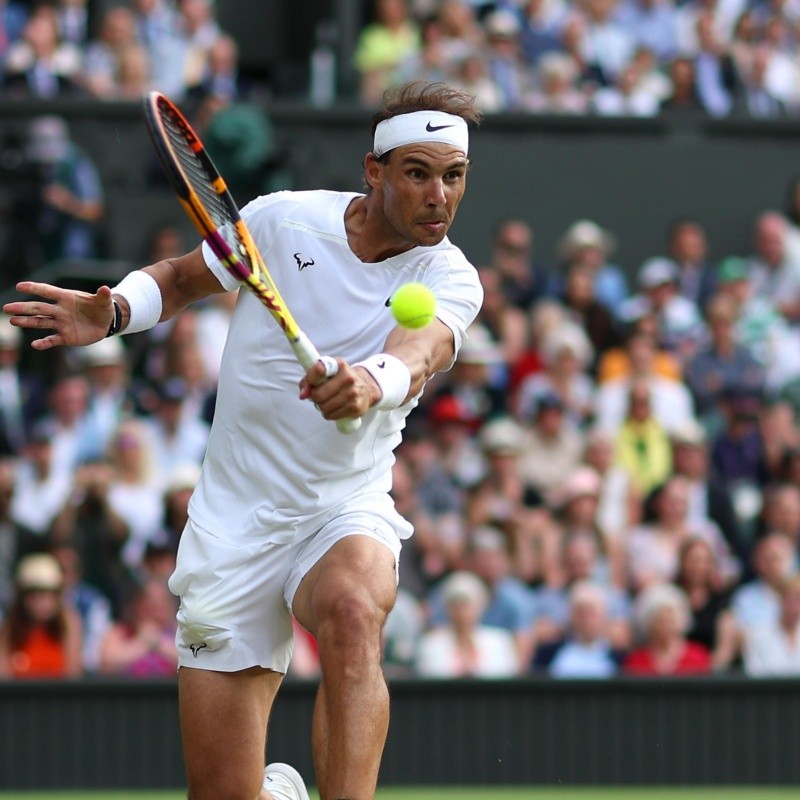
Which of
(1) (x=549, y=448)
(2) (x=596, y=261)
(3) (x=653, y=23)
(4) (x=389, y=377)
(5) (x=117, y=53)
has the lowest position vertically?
(1) (x=549, y=448)

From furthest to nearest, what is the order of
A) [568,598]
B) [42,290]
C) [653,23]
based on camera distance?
[653,23] → [568,598] → [42,290]

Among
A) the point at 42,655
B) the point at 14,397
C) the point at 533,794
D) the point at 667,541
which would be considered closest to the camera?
the point at 533,794

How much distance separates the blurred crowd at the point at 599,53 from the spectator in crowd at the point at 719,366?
60.5 inches

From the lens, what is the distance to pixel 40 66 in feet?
37.7

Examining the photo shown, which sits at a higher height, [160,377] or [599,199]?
[599,199]

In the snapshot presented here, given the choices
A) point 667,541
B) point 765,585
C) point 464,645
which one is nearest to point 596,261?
point 667,541

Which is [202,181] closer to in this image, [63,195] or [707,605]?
[707,605]

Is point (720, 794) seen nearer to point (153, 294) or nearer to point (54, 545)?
point (54, 545)

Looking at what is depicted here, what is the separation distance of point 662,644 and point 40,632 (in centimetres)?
320

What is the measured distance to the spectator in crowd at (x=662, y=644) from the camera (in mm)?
9719

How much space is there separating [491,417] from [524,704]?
1.81 metres

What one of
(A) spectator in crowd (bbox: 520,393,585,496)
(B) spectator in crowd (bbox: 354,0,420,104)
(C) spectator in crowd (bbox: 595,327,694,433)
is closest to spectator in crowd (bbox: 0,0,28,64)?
(B) spectator in crowd (bbox: 354,0,420,104)

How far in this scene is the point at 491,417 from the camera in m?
10.7

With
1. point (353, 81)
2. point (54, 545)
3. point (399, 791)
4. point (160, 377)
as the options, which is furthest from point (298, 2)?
point (399, 791)
